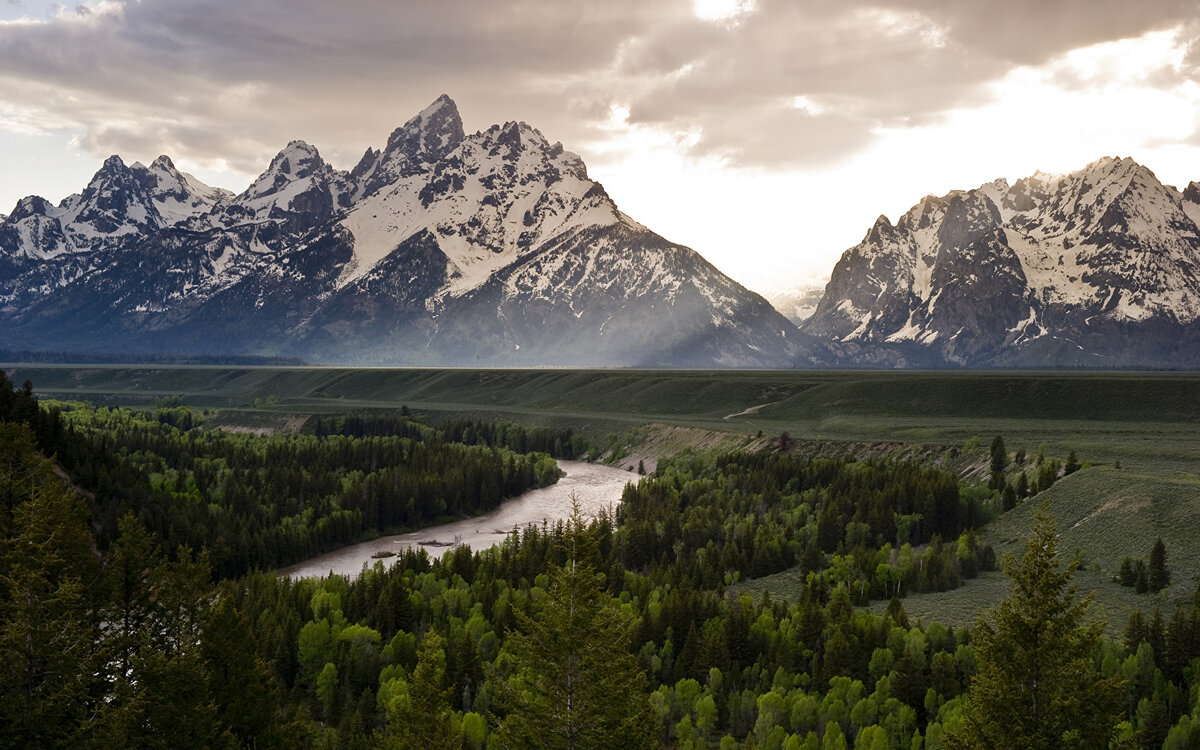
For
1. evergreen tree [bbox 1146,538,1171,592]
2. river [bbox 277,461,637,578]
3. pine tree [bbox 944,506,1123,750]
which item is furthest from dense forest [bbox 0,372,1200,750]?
evergreen tree [bbox 1146,538,1171,592]

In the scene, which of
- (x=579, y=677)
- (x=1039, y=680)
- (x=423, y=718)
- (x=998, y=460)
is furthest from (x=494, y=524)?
(x=1039, y=680)

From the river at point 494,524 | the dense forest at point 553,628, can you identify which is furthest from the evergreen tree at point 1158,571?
the river at point 494,524

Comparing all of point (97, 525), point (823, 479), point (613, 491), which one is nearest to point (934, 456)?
point (823, 479)

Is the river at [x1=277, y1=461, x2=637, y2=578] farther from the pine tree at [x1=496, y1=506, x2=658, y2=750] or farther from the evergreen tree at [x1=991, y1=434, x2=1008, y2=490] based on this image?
the pine tree at [x1=496, y1=506, x2=658, y2=750]

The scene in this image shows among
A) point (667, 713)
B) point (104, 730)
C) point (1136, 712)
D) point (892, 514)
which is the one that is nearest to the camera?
point (104, 730)

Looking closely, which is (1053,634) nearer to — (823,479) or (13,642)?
(13,642)

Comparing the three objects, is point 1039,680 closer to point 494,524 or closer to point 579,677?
point 579,677

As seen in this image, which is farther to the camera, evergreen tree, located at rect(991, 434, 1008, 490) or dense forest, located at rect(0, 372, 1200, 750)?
evergreen tree, located at rect(991, 434, 1008, 490)

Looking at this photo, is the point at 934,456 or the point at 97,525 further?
the point at 934,456
